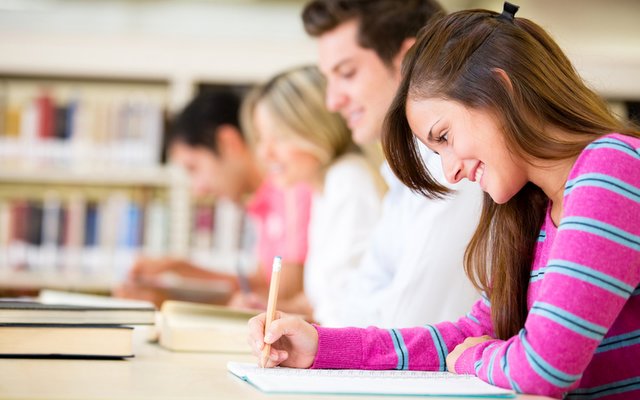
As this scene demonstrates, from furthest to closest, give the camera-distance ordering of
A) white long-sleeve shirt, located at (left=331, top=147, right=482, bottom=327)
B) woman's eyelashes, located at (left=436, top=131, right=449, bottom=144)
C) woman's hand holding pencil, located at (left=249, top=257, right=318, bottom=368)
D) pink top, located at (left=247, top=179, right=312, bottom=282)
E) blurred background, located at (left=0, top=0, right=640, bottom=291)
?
blurred background, located at (left=0, top=0, right=640, bottom=291), pink top, located at (left=247, top=179, right=312, bottom=282), white long-sleeve shirt, located at (left=331, top=147, right=482, bottom=327), woman's eyelashes, located at (left=436, top=131, right=449, bottom=144), woman's hand holding pencil, located at (left=249, top=257, right=318, bottom=368)

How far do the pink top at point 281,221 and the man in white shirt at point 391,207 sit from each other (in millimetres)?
975

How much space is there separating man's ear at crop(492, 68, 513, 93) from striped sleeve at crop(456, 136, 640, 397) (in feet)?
0.56

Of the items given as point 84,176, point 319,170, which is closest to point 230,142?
point 84,176

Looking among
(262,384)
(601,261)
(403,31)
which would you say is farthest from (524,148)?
(403,31)

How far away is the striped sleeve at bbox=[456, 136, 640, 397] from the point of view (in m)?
0.90

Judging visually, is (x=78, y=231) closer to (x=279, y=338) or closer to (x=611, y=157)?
(x=279, y=338)

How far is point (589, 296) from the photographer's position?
2.97ft

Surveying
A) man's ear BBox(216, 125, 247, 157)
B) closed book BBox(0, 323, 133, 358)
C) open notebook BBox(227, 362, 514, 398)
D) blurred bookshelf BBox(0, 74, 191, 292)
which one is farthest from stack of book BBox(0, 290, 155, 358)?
blurred bookshelf BBox(0, 74, 191, 292)

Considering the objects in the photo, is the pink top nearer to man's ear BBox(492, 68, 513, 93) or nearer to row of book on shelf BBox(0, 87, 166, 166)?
row of book on shelf BBox(0, 87, 166, 166)

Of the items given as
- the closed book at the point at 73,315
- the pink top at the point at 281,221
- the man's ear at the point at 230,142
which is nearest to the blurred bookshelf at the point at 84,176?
the man's ear at the point at 230,142

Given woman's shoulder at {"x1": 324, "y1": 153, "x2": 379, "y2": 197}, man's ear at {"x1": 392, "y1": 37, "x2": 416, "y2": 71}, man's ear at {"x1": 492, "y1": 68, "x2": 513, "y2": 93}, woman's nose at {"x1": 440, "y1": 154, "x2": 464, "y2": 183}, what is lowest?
woman's shoulder at {"x1": 324, "y1": 153, "x2": 379, "y2": 197}

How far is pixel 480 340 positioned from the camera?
1147 millimetres

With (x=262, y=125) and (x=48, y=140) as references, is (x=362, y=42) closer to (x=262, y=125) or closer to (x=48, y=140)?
(x=262, y=125)

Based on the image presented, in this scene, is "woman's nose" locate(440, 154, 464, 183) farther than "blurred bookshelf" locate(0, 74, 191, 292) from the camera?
No
